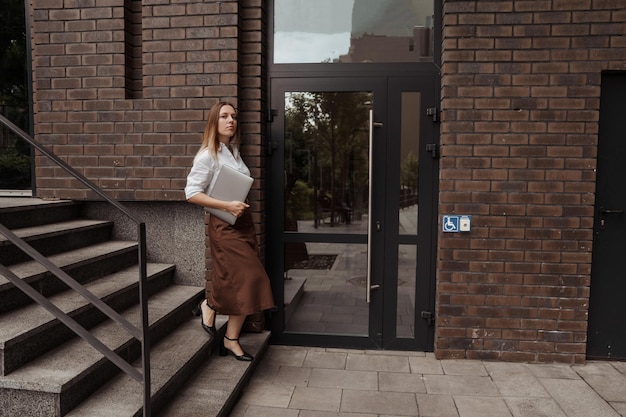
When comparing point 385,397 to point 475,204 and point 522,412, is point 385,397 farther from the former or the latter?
point 475,204

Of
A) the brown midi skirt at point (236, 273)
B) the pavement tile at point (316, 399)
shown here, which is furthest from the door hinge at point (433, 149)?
the pavement tile at point (316, 399)

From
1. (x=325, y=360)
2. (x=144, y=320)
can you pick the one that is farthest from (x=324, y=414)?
(x=144, y=320)

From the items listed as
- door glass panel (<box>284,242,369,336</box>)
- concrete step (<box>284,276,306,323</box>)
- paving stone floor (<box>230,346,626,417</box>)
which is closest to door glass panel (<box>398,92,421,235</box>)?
door glass panel (<box>284,242,369,336</box>)

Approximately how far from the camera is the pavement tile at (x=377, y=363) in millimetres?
3525

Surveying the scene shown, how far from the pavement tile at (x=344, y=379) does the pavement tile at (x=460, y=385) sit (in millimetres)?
384

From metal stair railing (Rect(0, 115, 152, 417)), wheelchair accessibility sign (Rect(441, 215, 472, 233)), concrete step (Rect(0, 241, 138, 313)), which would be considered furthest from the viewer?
wheelchair accessibility sign (Rect(441, 215, 472, 233))

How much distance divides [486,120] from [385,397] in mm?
2114

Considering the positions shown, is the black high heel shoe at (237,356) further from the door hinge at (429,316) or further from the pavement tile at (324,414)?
the door hinge at (429,316)

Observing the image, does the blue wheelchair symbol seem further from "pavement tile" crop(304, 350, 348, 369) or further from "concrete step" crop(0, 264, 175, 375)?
"concrete step" crop(0, 264, 175, 375)

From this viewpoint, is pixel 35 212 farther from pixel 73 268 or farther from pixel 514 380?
pixel 514 380

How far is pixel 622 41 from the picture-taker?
339 centimetres

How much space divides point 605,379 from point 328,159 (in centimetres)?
258

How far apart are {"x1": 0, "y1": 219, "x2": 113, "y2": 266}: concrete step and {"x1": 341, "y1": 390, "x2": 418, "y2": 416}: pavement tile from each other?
2181 millimetres

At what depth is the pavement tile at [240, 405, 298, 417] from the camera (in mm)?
2834
